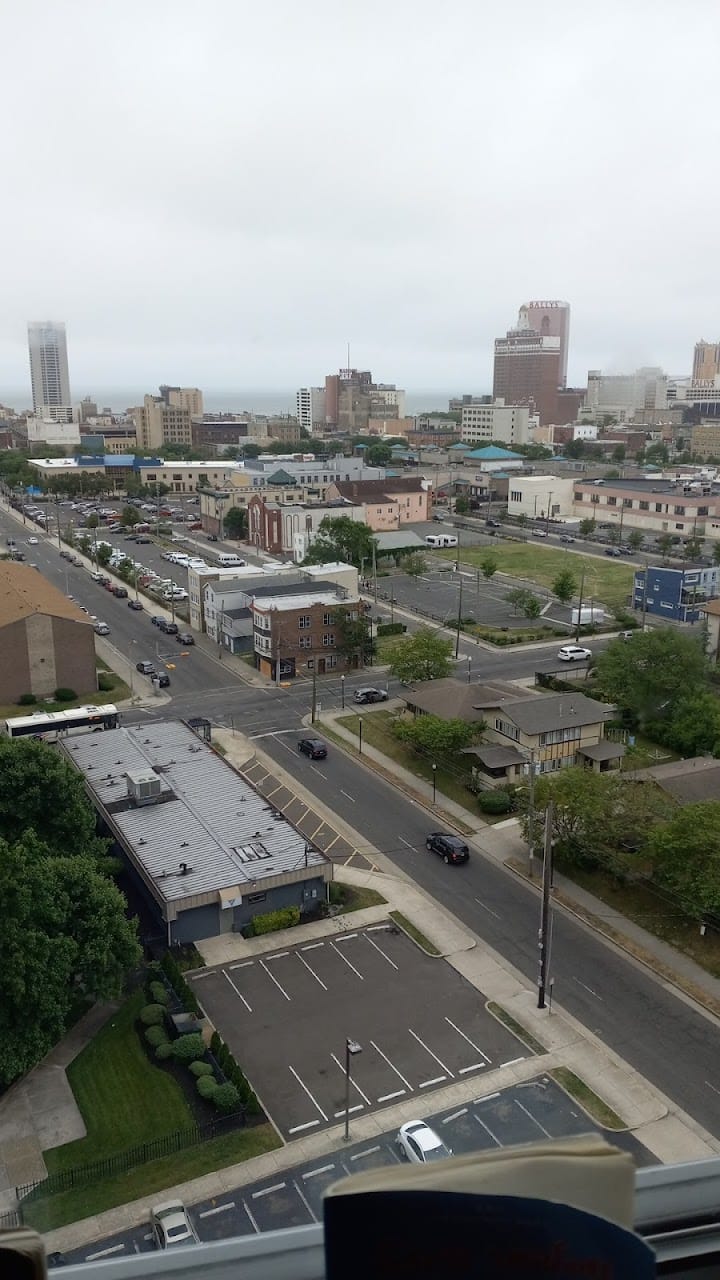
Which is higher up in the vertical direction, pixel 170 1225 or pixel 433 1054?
pixel 170 1225

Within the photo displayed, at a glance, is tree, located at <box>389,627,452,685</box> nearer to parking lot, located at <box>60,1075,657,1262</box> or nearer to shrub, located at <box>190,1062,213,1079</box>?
parking lot, located at <box>60,1075,657,1262</box>

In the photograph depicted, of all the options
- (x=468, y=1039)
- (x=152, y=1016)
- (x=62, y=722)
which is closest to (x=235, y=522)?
(x=62, y=722)

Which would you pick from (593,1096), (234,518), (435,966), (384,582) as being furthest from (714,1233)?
(234,518)

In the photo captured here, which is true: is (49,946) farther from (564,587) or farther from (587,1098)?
(564,587)

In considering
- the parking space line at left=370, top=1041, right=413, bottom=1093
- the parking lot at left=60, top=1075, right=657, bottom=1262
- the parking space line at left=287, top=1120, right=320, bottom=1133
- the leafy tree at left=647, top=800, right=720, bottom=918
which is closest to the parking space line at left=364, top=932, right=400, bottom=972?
the parking space line at left=370, top=1041, right=413, bottom=1093

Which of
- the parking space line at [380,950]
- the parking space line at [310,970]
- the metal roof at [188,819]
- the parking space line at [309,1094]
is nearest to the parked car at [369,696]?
the metal roof at [188,819]

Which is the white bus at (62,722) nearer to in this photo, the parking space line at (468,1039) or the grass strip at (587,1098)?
the parking space line at (468,1039)
